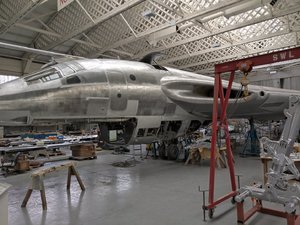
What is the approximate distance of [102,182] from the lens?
7.91m

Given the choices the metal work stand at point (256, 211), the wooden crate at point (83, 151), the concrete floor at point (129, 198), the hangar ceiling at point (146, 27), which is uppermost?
the hangar ceiling at point (146, 27)

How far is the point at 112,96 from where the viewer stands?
7.38 m

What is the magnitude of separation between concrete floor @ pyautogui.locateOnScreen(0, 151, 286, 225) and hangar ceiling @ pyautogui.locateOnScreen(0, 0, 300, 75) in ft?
27.7

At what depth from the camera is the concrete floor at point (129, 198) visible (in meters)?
4.87

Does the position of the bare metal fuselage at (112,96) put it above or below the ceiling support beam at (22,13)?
below

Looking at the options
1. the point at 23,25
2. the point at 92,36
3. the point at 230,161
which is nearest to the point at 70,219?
the point at 230,161

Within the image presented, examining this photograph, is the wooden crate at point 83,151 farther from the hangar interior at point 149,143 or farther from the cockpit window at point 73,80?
the cockpit window at point 73,80

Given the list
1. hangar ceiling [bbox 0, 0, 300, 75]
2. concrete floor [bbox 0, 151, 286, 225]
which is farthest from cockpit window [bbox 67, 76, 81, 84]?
hangar ceiling [bbox 0, 0, 300, 75]

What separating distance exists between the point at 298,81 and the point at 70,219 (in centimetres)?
3202

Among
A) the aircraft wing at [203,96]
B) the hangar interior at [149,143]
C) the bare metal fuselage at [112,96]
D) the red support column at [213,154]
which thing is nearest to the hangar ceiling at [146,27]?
the hangar interior at [149,143]

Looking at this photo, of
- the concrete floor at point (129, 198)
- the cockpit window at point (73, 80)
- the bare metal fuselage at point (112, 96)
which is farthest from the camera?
the cockpit window at point (73, 80)

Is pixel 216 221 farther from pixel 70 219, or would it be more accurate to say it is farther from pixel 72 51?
pixel 72 51

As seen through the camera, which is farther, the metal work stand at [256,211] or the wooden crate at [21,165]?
the wooden crate at [21,165]

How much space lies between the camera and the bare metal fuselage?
6.14m
